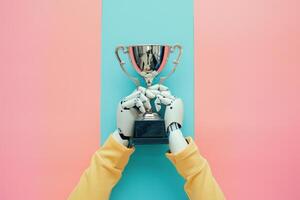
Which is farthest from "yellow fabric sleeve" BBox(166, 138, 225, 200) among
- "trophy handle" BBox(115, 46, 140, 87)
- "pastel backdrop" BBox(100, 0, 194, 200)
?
"trophy handle" BBox(115, 46, 140, 87)

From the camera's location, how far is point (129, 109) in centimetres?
120

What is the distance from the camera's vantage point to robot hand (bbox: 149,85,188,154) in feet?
3.82

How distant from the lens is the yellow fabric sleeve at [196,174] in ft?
3.75

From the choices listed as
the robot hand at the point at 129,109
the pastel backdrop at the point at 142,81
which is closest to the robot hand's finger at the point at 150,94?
the robot hand at the point at 129,109

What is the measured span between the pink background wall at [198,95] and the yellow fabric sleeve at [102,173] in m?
0.10

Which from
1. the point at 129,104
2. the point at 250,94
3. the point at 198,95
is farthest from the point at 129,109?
the point at 250,94

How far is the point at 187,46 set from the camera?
132 centimetres

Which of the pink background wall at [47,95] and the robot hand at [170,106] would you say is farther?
the pink background wall at [47,95]

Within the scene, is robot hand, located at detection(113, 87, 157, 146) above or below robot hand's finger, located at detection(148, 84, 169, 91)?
below

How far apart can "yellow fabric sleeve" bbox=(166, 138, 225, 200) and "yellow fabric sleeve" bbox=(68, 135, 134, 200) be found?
0.18m

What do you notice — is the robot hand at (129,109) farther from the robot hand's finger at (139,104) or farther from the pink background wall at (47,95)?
the pink background wall at (47,95)

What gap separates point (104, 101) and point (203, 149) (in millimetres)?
390

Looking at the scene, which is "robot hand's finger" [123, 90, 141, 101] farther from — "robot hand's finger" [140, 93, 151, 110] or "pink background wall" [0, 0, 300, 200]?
"pink background wall" [0, 0, 300, 200]

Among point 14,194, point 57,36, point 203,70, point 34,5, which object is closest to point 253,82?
point 203,70
